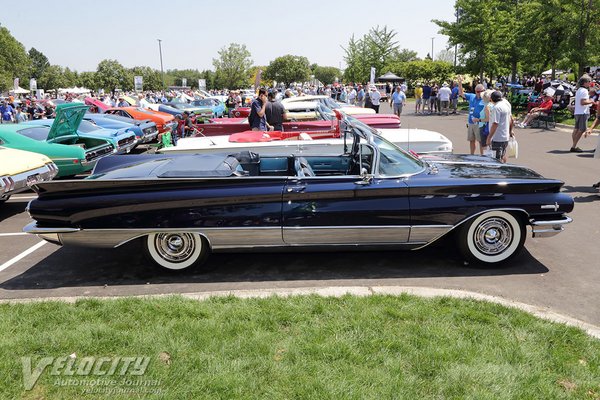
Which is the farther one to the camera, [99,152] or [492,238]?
[99,152]

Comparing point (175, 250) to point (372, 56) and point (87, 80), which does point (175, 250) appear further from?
point (87, 80)

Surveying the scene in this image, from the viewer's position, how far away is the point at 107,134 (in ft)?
37.4

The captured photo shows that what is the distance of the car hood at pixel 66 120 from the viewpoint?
32.1ft

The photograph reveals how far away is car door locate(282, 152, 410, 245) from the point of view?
4.80 m

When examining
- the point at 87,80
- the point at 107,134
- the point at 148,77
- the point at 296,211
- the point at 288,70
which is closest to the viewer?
the point at 296,211

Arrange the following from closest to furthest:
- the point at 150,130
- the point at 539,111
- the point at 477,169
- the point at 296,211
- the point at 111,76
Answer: the point at 296,211
the point at 477,169
the point at 150,130
the point at 539,111
the point at 111,76

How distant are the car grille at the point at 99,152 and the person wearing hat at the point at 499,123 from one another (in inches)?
301

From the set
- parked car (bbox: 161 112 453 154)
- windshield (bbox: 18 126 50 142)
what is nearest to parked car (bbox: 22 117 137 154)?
windshield (bbox: 18 126 50 142)

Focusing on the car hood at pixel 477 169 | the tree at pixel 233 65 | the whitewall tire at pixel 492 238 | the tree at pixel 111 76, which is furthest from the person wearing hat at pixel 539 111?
the tree at pixel 111 76

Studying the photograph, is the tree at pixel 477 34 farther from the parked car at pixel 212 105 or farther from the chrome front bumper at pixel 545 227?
the chrome front bumper at pixel 545 227

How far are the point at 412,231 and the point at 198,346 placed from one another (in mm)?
2428

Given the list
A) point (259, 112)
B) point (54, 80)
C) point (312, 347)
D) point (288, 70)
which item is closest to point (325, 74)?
point (288, 70)

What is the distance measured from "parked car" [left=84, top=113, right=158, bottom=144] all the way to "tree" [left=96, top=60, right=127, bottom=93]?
87384mm

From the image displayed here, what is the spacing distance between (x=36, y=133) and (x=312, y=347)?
8.90m
